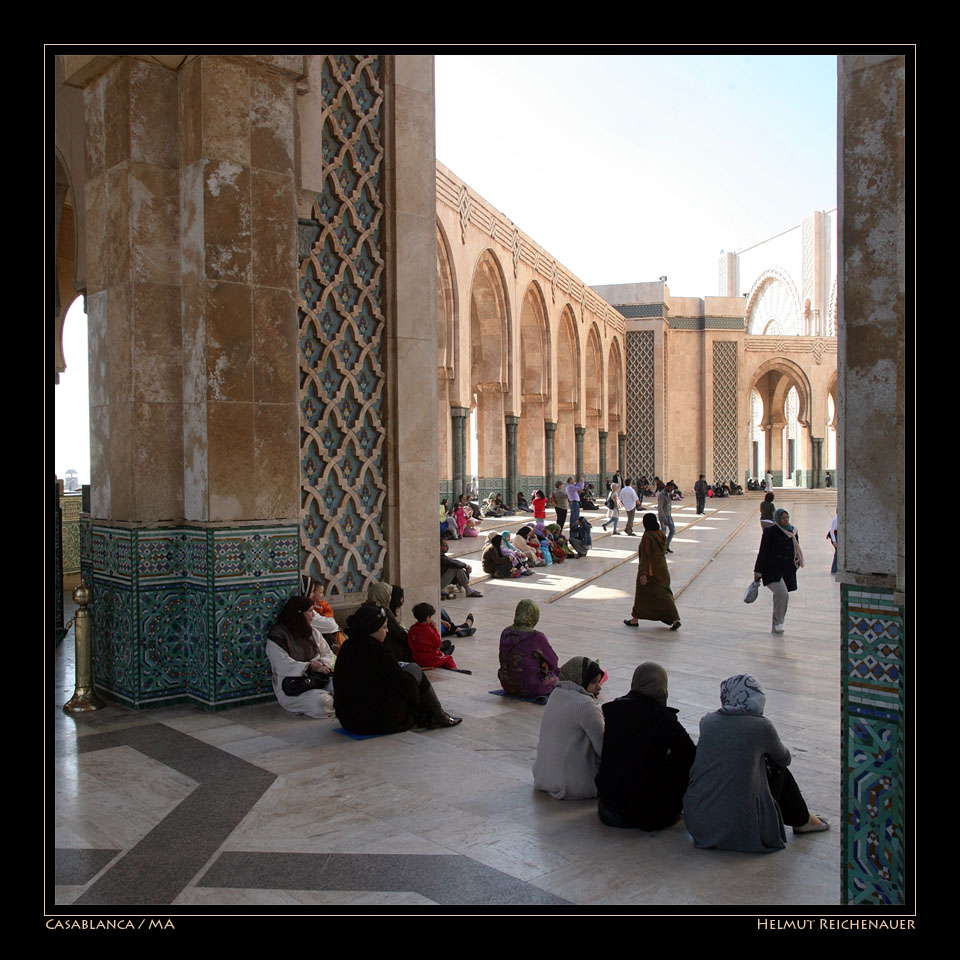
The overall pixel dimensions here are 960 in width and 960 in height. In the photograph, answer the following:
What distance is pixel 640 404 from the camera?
1275 inches

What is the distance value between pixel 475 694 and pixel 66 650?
324 cm

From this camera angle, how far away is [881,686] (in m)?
2.31

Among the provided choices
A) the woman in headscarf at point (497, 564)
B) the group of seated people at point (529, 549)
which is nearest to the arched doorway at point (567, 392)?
the group of seated people at point (529, 549)

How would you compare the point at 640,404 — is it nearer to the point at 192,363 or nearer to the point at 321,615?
the point at 321,615

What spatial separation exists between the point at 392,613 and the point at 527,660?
105 centimetres

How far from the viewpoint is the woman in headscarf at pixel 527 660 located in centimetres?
507

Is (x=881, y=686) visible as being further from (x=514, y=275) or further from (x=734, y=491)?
(x=734, y=491)

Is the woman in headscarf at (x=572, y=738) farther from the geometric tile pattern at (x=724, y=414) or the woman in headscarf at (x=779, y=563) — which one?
the geometric tile pattern at (x=724, y=414)

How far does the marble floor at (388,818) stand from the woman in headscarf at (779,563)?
129cm

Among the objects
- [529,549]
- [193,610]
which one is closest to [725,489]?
[529,549]

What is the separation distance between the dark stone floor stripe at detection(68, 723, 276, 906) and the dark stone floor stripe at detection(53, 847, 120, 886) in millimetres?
55

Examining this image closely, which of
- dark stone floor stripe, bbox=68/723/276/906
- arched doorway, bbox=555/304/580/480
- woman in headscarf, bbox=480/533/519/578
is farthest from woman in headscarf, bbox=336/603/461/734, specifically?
arched doorway, bbox=555/304/580/480

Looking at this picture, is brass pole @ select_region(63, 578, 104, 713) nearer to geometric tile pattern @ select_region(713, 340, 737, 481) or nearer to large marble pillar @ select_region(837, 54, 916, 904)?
large marble pillar @ select_region(837, 54, 916, 904)

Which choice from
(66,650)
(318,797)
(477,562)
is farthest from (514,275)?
(318,797)
